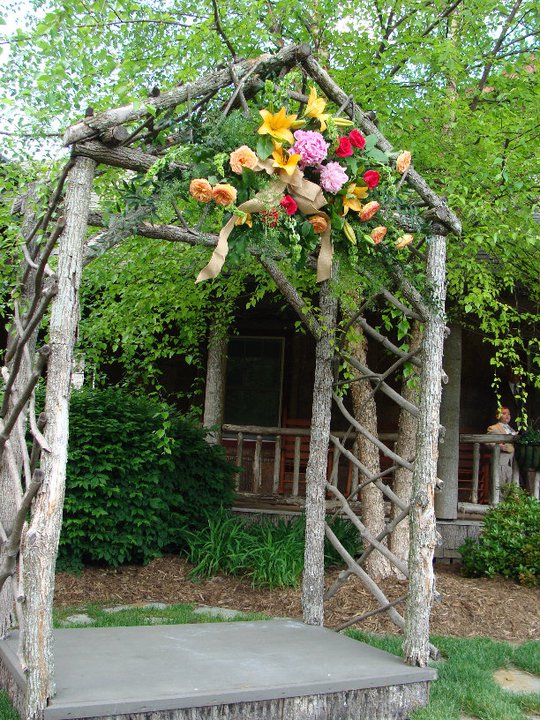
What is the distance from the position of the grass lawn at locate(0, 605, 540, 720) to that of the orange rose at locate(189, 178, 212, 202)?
2.56 metres

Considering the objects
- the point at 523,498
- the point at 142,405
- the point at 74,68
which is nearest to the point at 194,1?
the point at 74,68

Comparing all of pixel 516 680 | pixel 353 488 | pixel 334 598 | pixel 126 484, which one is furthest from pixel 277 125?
pixel 353 488

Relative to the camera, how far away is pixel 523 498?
8.19 metres

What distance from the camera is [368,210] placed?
3945 mm

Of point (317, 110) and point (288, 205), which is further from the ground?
point (317, 110)

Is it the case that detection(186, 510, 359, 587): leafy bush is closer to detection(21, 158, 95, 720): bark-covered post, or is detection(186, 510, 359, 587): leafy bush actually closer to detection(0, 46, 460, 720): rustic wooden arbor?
detection(0, 46, 460, 720): rustic wooden arbor

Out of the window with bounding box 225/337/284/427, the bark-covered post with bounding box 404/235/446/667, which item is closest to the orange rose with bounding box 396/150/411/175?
the bark-covered post with bounding box 404/235/446/667

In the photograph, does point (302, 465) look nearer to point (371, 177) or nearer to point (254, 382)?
point (254, 382)

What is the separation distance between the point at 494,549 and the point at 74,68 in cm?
581

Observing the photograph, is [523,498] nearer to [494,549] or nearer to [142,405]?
[494,549]

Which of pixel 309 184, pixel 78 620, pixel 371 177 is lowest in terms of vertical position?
pixel 78 620

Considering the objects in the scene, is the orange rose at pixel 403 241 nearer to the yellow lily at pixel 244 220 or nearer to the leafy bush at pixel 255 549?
the yellow lily at pixel 244 220

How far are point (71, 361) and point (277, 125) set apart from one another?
144 centimetres

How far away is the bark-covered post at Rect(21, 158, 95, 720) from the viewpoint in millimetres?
3131
